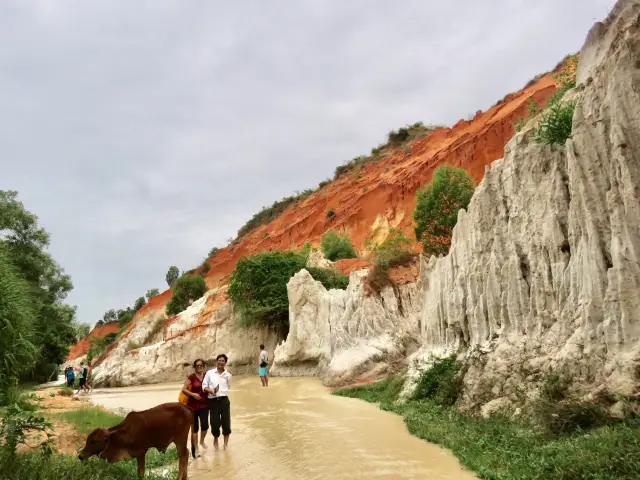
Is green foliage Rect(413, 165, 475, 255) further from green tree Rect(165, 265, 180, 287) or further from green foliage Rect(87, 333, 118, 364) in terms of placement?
green tree Rect(165, 265, 180, 287)

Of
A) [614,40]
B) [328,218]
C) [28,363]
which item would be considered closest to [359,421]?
[28,363]

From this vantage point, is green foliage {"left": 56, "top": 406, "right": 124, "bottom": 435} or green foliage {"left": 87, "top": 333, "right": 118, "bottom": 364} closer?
green foliage {"left": 56, "top": 406, "right": 124, "bottom": 435}

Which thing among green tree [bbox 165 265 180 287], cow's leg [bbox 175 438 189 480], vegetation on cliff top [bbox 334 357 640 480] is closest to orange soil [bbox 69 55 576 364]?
green tree [bbox 165 265 180 287]

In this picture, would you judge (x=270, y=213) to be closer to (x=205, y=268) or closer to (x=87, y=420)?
(x=205, y=268)

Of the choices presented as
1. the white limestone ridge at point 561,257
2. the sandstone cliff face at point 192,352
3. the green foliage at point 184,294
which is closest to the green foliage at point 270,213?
the green foliage at point 184,294

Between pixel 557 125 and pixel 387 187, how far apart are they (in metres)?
45.6

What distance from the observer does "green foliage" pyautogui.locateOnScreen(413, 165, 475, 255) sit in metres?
28.9

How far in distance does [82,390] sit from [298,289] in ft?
44.0

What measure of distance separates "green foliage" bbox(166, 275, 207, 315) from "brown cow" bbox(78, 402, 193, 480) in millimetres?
48658

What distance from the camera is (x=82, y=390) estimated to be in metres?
25.7

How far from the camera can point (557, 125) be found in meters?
9.50

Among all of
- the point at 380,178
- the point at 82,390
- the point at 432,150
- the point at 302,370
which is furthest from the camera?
the point at 380,178

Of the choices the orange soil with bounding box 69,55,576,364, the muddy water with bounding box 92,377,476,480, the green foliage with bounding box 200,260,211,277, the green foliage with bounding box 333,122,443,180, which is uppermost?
the green foliage with bounding box 333,122,443,180

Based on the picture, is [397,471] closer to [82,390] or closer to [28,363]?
[28,363]
